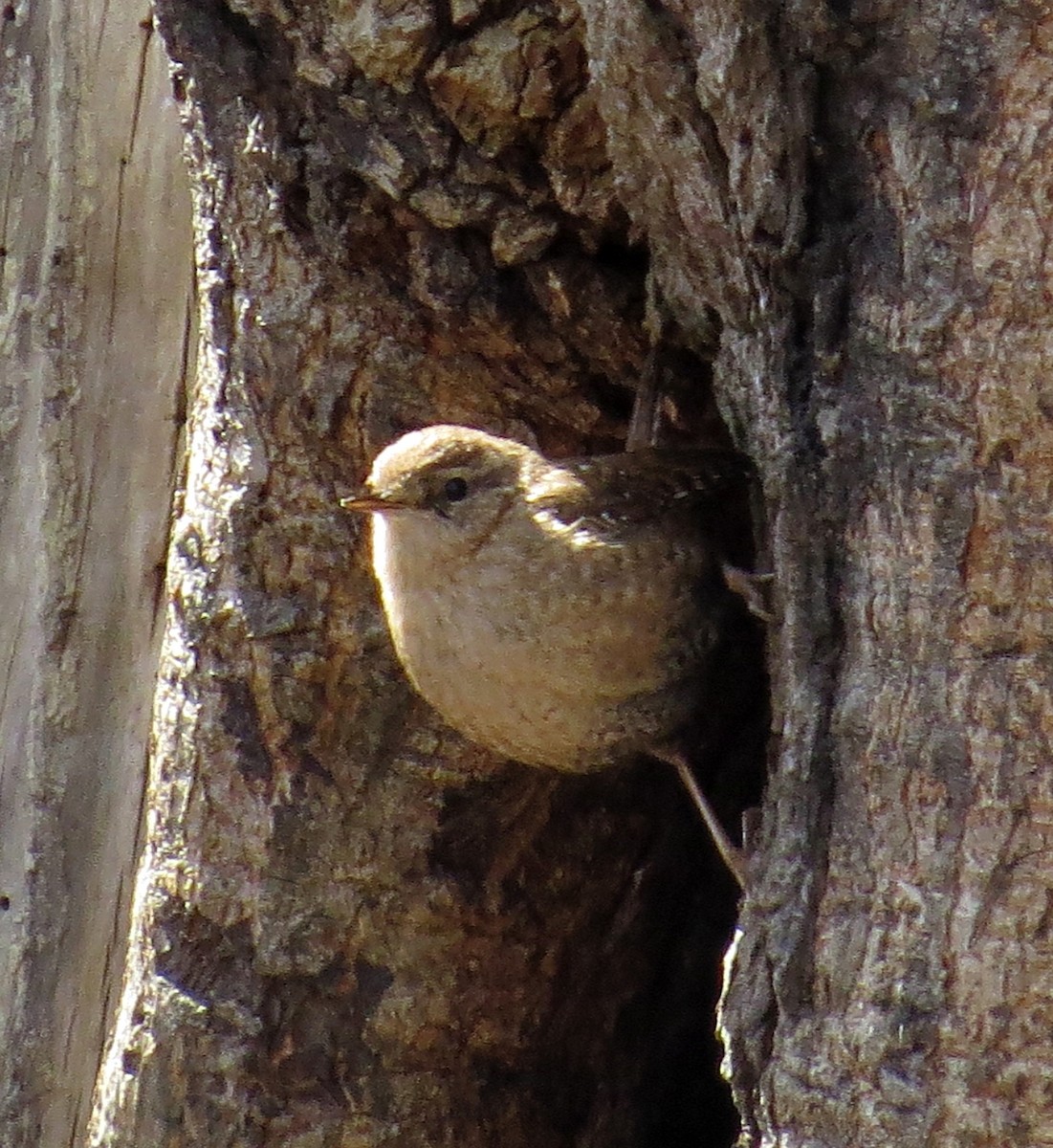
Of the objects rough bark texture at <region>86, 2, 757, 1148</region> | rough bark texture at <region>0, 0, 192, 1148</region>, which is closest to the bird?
rough bark texture at <region>86, 2, 757, 1148</region>

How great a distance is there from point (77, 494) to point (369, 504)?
1348mm

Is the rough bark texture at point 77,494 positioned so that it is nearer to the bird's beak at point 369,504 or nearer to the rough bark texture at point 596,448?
the rough bark texture at point 596,448

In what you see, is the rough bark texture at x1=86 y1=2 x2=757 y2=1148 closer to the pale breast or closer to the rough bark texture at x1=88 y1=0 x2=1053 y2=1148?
the rough bark texture at x1=88 y1=0 x2=1053 y2=1148

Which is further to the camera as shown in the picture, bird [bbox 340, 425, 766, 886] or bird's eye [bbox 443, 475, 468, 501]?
bird's eye [bbox 443, 475, 468, 501]

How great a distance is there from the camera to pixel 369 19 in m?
3.41

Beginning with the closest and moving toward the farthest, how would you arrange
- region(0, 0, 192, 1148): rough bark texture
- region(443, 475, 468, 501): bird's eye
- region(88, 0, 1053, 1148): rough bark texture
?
region(88, 0, 1053, 1148): rough bark texture → region(443, 475, 468, 501): bird's eye → region(0, 0, 192, 1148): rough bark texture

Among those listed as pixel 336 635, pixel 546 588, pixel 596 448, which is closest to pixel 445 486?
pixel 546 588

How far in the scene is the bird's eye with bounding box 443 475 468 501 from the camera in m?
3.70

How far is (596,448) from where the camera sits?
411 cm

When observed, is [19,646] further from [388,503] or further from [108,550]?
[388,503]

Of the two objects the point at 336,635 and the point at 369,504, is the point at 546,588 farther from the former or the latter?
the point at 336,635

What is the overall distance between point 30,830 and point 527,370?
1.96 metres

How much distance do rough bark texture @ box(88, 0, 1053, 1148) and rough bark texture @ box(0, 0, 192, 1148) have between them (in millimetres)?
648

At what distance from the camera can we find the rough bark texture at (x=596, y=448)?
2758mm
